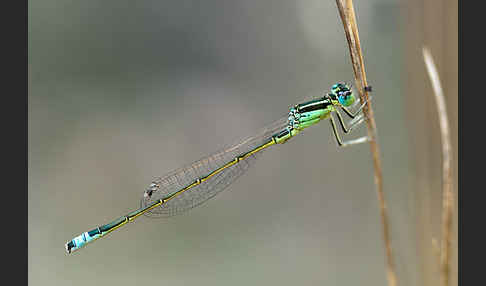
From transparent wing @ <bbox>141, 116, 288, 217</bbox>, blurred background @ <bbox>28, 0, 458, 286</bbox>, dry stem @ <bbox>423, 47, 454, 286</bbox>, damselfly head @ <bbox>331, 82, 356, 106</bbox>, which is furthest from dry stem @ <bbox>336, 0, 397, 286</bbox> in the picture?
blurred background @ <bbox>28, 0, 458, 286</bbox>

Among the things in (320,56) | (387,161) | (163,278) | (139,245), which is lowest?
(163,278)

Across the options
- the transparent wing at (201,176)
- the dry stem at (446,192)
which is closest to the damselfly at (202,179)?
the transparent wing at (201,176)

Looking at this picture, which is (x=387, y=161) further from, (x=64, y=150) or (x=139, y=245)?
(x=64, y=150)

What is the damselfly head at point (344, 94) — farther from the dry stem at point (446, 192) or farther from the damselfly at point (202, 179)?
the dry stem at point (446, 192)

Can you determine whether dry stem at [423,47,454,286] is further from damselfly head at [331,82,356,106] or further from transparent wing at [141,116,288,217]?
transparent wing at [141,116,288,217]

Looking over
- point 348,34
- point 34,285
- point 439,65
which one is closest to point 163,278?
point 34,285

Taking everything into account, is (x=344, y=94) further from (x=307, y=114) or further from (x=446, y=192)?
A: (x=446, y=192)
